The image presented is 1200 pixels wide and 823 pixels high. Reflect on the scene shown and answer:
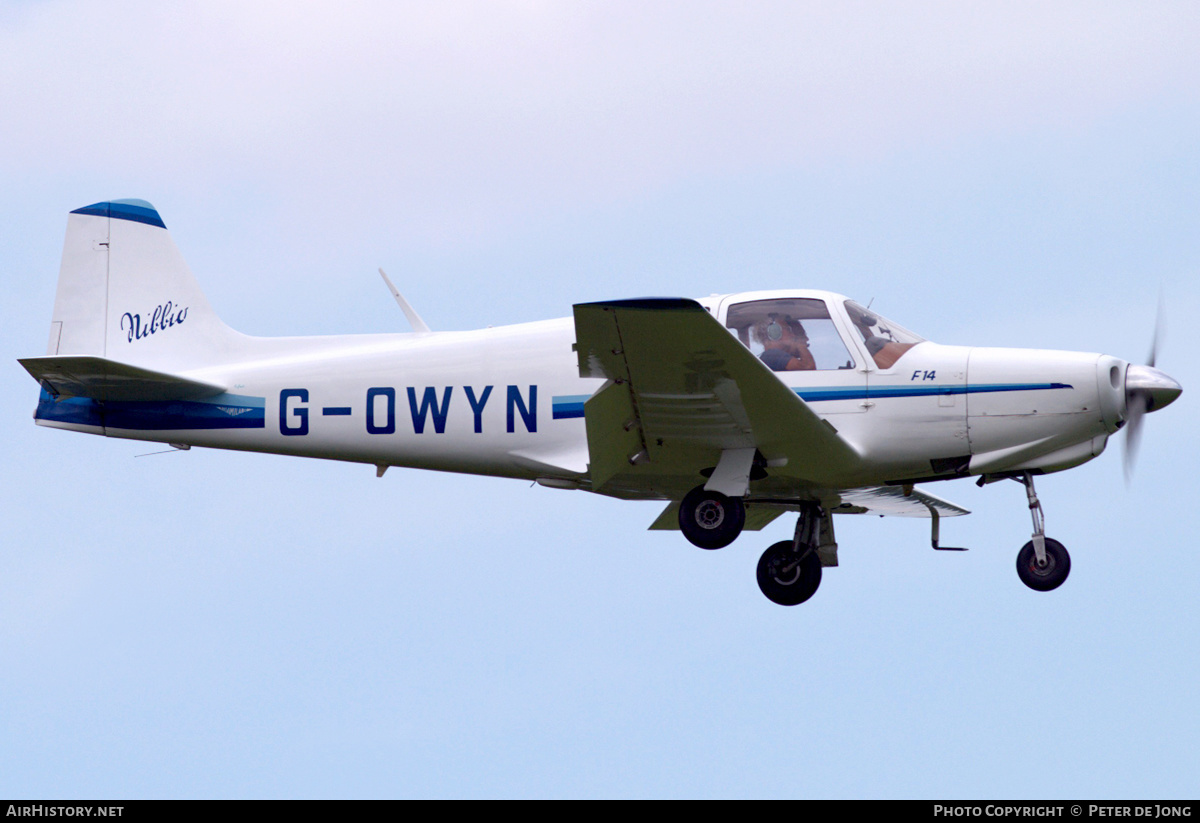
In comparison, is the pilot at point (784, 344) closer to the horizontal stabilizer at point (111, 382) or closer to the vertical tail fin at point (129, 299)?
the horizontal stabilizer at point (111, 382)

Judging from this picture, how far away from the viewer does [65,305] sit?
14359 millimetres

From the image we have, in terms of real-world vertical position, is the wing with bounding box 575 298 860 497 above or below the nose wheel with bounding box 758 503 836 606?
above

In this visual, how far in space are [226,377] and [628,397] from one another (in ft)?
13.5

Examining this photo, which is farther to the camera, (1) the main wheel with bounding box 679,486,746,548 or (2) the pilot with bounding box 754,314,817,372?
(2) the pilot with bounding box 754,314,817,372

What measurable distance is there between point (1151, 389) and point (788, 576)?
345 cm

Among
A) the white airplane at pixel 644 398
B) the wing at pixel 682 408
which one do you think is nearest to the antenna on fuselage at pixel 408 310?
the white airplane at pixel 644 398

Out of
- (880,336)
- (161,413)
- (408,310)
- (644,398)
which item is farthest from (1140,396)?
(161,413)

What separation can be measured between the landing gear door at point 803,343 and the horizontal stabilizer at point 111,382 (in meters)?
4.82

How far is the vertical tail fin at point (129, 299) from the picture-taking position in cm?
1423

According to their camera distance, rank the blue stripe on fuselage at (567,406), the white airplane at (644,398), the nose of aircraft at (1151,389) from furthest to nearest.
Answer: the blue stripe on fuselage at (567,406) → the nose of aircraft at (1151,389) → the white airplane at (644,398)

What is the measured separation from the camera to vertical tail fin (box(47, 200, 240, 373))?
1423 cm

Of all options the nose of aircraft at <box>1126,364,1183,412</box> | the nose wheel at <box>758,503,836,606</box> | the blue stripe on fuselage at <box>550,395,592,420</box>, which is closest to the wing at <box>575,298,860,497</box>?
the blue stripe on fuselage at <box>550,395,592,420</box>

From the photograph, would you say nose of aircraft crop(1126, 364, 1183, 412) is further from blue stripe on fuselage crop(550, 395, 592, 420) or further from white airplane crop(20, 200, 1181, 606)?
blue stripe on fuselage crop(550, 395, 592, 420)

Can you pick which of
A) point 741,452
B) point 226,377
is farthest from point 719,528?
point 226,377
